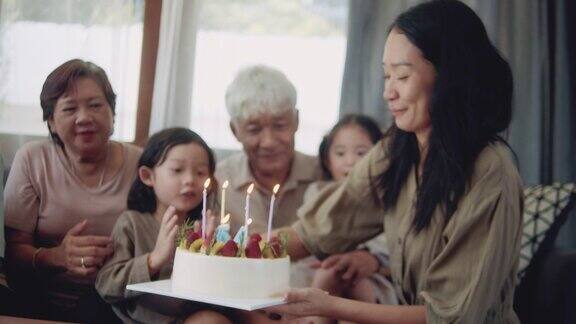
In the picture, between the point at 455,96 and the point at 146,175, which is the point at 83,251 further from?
the point at 455,96

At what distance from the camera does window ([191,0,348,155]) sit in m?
1.74

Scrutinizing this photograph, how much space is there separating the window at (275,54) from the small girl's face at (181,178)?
0.20 metres

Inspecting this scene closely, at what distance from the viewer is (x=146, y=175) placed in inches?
60.5

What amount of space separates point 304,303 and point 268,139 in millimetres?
520

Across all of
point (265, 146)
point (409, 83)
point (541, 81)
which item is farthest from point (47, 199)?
point (541, 81)

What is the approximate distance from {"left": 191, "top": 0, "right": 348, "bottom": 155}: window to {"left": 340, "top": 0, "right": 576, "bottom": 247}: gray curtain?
21 cm

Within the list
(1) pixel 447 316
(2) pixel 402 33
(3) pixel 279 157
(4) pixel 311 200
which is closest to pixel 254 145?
(3) pixel 279 157

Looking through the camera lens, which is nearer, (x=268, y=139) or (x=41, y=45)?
(x=41, y=45)

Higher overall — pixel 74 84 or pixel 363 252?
pixel 74 84

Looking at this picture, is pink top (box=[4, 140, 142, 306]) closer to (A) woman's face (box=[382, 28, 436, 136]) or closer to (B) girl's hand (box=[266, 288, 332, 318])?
(B) girl's hand (box=[266, 288, 332, 318])

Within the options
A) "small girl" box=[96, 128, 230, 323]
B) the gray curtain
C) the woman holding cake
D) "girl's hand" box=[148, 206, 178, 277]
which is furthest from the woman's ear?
the gray curtain

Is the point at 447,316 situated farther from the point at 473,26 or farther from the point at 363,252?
the point at 473,26

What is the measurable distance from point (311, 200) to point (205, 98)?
0.31m

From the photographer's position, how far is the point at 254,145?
1.75m
